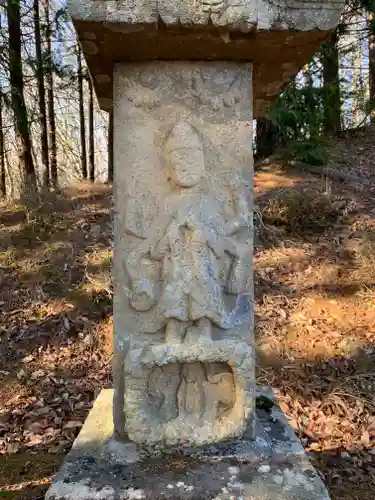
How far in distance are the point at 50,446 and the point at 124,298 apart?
219 centimetres

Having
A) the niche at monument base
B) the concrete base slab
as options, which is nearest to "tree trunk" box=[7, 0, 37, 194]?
the niche at monument base

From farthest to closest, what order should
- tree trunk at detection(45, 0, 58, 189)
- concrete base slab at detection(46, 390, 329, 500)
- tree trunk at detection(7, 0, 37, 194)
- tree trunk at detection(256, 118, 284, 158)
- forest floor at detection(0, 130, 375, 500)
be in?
tree trunk at detection(45, 0, 58, 189), tree trunk at detection(256, 118, 284, 158), tree trunk at detection(7, 0, 37, 194), forest floor at detection(0, 130, 375, 500), concrete base slab at detection(46, 390, 329, 500)

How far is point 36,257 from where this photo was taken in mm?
6121

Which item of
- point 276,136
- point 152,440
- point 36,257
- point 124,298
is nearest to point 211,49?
point 124,298

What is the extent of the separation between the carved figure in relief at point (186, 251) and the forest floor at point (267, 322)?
6.26 ft

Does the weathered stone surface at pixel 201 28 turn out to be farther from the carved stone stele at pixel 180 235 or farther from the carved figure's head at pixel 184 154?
the carved figure's head at pixel 184 154

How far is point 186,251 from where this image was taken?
214 cm

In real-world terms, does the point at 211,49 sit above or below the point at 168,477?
above

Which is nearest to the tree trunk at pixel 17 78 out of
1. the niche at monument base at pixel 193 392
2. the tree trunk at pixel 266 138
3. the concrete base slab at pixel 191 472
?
the tree trunk at pixel 266 138

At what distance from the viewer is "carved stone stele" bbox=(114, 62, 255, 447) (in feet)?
6.98

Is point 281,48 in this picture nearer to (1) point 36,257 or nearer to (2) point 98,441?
(2) point 98,441

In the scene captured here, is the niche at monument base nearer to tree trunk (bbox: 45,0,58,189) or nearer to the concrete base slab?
the concrete base slab

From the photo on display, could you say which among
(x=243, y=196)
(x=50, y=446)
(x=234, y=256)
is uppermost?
(x=243, y=196)

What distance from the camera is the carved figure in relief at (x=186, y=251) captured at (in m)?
2.12
